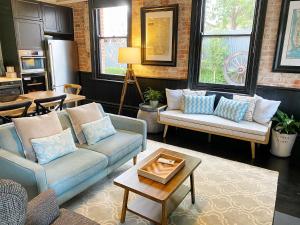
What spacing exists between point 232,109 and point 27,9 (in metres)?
4.41

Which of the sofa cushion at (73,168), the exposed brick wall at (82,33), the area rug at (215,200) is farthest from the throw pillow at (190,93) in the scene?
the exposed brick wall at (82,33)

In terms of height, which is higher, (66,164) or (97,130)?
(97,130)

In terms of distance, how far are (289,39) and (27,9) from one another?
4.81m

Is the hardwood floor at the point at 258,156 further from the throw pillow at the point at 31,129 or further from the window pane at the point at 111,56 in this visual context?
the throw pillow at the point at 31,129

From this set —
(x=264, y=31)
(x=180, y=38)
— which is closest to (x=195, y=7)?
(x=180, y=38)

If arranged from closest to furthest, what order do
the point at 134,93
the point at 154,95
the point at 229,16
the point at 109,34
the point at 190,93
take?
1. the point at 229,16
2. the point at 190,93
3. the point at 154,95
4. the point at 134,93
5. the point at 109,34

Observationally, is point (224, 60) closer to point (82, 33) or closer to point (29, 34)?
point (82, 33)

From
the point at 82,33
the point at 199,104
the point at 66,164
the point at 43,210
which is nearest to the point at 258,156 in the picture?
the point at 199,104

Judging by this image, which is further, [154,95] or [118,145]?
[154,95]

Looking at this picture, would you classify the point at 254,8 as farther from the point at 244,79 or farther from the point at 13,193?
the point at 13,193

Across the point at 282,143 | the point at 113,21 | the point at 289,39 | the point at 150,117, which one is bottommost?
the point at 282,143

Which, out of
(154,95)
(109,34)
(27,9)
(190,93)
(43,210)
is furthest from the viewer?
(109,34)

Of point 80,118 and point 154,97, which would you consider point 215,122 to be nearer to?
point 154,97

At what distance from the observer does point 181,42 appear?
4121 mm
